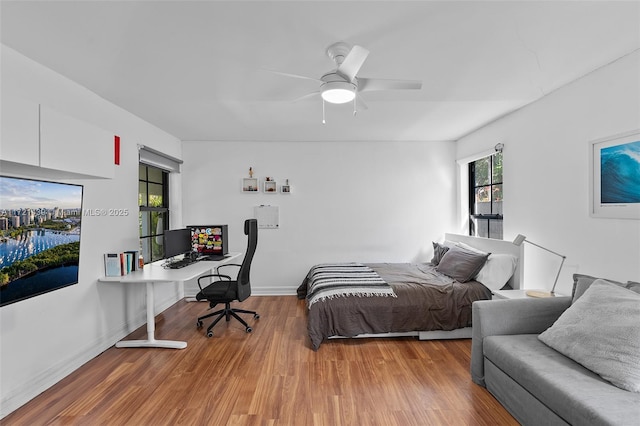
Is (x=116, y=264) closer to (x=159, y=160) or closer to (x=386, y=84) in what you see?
(x=159, y=160)

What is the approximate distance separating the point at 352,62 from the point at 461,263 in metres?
2.67

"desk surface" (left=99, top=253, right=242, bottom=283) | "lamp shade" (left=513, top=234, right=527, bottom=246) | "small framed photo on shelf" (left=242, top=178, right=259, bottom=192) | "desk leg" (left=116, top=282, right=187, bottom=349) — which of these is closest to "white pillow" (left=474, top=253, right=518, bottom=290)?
"lamp shade" (left=513, top=234, right=527, bottom=246)

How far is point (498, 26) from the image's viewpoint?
6.23 ft

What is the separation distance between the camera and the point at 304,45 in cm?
207

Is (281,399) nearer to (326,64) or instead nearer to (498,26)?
(326,64)

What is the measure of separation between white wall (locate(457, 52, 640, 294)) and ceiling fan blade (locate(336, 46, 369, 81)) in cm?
198

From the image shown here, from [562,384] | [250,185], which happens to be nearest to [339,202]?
[250,185]

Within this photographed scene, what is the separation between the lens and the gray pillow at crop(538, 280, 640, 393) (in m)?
1.61

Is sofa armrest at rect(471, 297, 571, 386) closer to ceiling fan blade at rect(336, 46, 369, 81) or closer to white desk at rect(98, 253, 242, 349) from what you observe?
ceiling fan blade at rect(336, 46, 369, 81)

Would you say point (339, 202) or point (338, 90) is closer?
point (338, 90)

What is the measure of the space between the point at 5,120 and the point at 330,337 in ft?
9.70

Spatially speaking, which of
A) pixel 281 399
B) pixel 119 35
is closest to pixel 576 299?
pixel 281 399

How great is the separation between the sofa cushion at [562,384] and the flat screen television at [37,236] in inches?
126

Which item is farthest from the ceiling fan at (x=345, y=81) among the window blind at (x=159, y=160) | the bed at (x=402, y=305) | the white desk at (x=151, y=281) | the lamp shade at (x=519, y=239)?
the window blind at (x=159, y=160)
